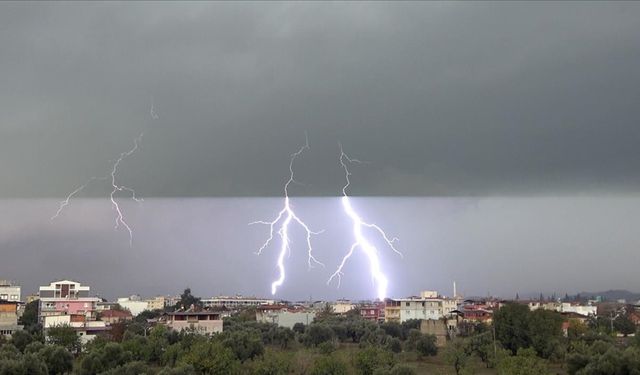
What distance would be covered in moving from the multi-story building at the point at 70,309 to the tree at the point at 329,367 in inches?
868

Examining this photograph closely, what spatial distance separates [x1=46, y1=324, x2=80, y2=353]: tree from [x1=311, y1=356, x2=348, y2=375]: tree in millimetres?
19513

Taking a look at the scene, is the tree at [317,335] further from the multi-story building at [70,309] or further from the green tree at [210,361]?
the green tree at [210,361]

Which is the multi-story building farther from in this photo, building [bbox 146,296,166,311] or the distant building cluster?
building [bbox 146,296,166,311]

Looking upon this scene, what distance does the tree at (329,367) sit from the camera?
29.9 m

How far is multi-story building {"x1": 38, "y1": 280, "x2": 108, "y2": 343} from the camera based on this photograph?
163 feet

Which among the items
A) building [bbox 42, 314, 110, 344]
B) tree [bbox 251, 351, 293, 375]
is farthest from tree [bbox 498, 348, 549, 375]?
building [bbox 42, 314, 110, 344]

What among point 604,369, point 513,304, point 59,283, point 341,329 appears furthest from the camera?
point 59,283

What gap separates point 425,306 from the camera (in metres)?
66.8

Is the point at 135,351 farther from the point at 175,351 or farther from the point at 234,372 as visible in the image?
the point at 234,372

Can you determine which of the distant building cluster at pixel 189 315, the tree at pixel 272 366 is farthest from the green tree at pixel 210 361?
the distant building cluster at pixel 189 315

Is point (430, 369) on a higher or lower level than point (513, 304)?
lower

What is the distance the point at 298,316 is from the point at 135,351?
3472 centimetres

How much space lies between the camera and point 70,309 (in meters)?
63.5

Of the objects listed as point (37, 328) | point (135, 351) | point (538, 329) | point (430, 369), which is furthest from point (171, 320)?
point (538, 329)
